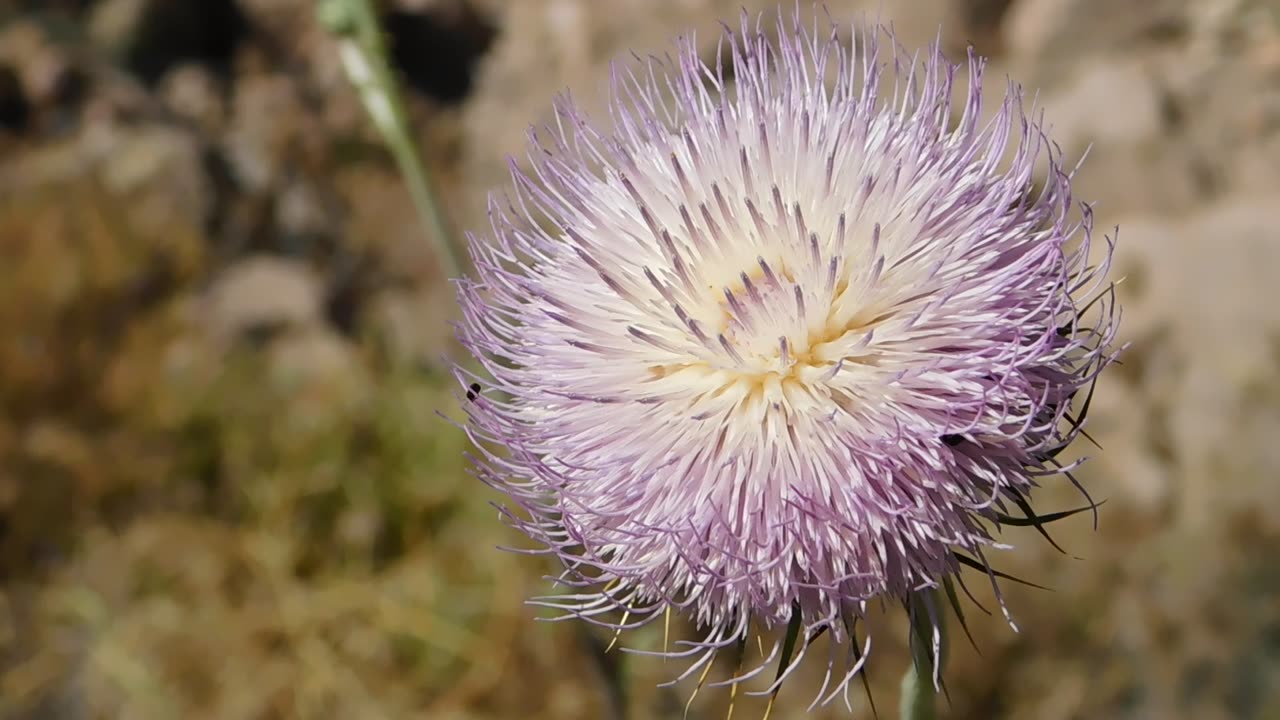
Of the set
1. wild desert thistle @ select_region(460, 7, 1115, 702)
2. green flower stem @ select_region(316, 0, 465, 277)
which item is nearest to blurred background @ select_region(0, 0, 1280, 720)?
wild desert thistle @ select_region(460, 7, 1115, 702)

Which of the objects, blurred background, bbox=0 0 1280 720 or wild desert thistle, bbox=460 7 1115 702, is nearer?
wild desert thistle, bbox=460 7 1115 702

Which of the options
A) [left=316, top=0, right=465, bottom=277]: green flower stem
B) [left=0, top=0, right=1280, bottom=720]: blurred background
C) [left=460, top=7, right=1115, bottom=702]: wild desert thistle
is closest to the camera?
[left=460, top=7, right=1115, bottom=702]: wild desert thistle

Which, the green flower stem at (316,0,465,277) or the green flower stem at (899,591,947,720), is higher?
the green flower stem at (316,0,465,277)

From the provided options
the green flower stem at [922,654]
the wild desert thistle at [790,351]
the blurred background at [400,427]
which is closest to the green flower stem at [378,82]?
the wild desert thistle at [790,351]

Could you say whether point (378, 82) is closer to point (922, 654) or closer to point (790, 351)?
point (790, 351)

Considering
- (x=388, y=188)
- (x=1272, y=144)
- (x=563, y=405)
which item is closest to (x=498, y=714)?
(x=563, y=405)

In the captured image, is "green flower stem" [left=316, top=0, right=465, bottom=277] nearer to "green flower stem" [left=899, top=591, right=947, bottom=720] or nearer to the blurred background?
the blurred background
